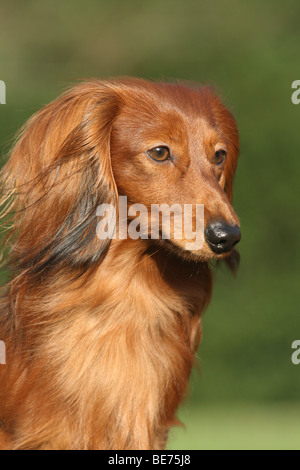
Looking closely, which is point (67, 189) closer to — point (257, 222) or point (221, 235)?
point (221, 235)

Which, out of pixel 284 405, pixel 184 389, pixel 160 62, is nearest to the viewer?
pixel 184 389

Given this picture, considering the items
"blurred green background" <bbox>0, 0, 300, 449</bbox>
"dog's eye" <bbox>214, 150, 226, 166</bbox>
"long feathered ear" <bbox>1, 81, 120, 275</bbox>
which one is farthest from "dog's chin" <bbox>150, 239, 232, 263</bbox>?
"blurred green background" <bbox>0, 0, 300, 449</bbox>

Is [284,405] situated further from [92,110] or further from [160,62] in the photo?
[92,110]

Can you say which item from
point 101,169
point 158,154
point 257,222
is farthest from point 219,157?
point 257,222

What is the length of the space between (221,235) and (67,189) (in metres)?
0.63

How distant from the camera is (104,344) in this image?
119 inches

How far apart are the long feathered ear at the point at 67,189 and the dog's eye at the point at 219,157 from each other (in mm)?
442

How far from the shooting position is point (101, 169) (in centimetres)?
297

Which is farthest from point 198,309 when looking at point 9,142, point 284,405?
point 284,405

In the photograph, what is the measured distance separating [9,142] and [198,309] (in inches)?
42.2

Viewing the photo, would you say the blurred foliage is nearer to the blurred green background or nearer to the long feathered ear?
the blurred green background

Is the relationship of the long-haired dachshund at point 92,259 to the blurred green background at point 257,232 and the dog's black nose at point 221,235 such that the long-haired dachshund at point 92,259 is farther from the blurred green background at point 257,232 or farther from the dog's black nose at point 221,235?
the blurred green background at point 257,232

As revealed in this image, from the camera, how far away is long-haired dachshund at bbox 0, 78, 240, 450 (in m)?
2.96
